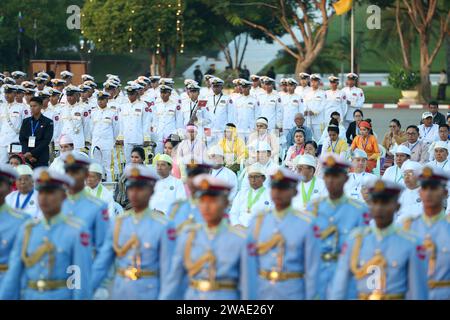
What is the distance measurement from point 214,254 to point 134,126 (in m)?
13.1

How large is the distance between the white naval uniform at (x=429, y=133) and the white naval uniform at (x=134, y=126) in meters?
4.49

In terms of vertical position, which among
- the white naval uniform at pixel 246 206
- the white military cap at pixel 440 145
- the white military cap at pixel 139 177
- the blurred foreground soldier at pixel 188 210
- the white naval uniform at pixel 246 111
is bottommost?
the white naval uniform at pixel 246 206

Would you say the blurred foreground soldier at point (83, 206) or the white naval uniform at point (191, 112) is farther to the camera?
the white naval uniform at point (191, 112)

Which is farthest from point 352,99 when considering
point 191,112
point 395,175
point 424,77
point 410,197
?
point 424,77

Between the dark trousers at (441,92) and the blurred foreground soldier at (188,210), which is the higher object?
the dark trousers at (441,92)

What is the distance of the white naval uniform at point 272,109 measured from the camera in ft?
78.8

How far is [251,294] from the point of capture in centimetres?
870

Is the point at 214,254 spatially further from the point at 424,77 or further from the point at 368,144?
the point at 424,77

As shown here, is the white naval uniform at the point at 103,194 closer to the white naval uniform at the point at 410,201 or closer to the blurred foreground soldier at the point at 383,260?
the white naval uniform at the point at 410,201

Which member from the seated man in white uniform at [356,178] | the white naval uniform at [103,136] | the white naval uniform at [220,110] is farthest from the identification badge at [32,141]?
the seated man in white uniform at [356,178]

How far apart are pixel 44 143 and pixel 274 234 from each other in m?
9.95

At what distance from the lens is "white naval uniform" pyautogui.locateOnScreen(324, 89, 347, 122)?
24.5 metres

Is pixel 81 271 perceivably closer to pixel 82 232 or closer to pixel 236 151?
pixel 82 232

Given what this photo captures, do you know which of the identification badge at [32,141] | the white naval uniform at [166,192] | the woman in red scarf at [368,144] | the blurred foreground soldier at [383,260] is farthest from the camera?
the woman in red scarf at [368,144]
